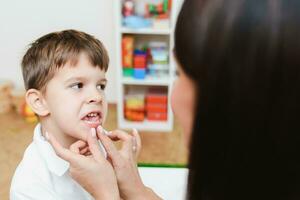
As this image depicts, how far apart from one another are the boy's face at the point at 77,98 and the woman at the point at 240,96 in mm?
341

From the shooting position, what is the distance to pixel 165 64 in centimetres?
222

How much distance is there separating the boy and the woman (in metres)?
0.35

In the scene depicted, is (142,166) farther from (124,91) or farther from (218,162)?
(124,91)

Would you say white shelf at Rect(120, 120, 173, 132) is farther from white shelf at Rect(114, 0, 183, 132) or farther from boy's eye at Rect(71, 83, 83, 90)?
boy's eye at Rect(71, 83, 83, 90)

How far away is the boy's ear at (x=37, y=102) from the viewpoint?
3.11 ft

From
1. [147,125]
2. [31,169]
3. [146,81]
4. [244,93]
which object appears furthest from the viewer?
[147,125]

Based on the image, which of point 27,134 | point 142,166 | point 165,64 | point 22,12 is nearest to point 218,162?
point 142,166

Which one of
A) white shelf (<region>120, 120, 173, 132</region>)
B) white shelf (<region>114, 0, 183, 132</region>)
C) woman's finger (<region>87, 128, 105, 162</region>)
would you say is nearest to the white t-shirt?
woman's finger (<region>87, 128, 105, 162</region>)

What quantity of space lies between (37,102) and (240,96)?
585 millimetres

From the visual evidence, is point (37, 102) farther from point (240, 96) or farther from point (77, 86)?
point (240, 96)

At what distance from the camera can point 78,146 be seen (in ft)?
2.90

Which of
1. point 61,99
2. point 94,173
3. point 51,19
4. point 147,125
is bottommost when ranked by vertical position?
point 147,125

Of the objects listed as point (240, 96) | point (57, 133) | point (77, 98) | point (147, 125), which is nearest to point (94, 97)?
point (77, 98)

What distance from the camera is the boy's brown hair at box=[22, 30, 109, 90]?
36.3 inches
